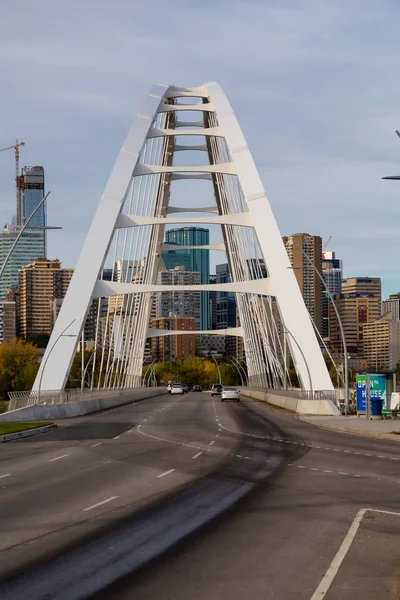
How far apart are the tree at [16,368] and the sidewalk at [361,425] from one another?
10170 centimetres

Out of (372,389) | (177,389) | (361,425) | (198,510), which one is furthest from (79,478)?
(177,389)

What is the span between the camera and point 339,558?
439 inches

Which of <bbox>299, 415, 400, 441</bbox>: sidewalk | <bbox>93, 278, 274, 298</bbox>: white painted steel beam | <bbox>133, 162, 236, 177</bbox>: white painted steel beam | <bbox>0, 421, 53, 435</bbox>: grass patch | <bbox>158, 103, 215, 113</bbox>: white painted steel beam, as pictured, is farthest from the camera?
<bbox>158, 103, 215, 113</bbox>: white painted steel beam

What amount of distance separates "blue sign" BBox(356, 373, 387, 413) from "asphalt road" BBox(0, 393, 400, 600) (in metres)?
18.4

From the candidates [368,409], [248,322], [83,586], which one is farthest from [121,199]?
[83,586]

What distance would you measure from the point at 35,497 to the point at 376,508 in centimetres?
572

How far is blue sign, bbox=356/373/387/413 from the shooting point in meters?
46.9

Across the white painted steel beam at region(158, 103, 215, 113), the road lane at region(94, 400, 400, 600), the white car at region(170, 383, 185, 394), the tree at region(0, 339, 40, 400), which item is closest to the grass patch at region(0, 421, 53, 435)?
the road lane at region(94, 400, 400, 600)

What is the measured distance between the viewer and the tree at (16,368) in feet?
479

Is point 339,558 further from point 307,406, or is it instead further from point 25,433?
point 307,406

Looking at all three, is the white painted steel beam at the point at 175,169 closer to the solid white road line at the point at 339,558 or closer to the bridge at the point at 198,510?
the bridge at the point at 198,510

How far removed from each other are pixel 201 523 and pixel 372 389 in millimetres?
35439

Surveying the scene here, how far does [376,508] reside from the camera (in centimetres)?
1558

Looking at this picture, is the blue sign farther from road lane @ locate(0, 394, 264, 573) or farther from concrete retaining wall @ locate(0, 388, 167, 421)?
concrete retaining wall @ locate(0, 388, 167, 421)
